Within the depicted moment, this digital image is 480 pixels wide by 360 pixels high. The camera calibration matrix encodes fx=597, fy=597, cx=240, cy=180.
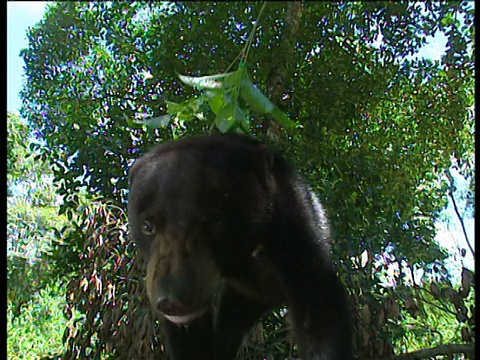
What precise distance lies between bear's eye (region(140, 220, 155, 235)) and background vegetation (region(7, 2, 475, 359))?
0.50 meters

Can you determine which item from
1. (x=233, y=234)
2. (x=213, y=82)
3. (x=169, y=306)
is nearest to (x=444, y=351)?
(x=233, y=234)

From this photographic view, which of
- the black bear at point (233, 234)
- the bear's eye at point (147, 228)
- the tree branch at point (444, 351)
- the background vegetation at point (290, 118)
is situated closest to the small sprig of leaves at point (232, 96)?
the black bear at point (233, 234)

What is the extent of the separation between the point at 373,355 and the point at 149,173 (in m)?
0.88

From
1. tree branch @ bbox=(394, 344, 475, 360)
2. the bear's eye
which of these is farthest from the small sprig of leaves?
tree branch @ bbox=(394, 344, 475, 360)

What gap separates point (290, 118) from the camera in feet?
7.35

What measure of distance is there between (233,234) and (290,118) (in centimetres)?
82

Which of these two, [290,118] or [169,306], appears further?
[290,118]

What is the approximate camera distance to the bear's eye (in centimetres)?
153

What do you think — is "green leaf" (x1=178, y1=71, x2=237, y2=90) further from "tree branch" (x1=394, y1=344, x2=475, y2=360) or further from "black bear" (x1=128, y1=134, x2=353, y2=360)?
"tree branch" (x1=394, y1=344, x2=475, y2=360)

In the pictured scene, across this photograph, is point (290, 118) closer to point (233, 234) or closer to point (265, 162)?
point (265, 162)

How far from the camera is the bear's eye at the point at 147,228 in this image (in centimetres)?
153
